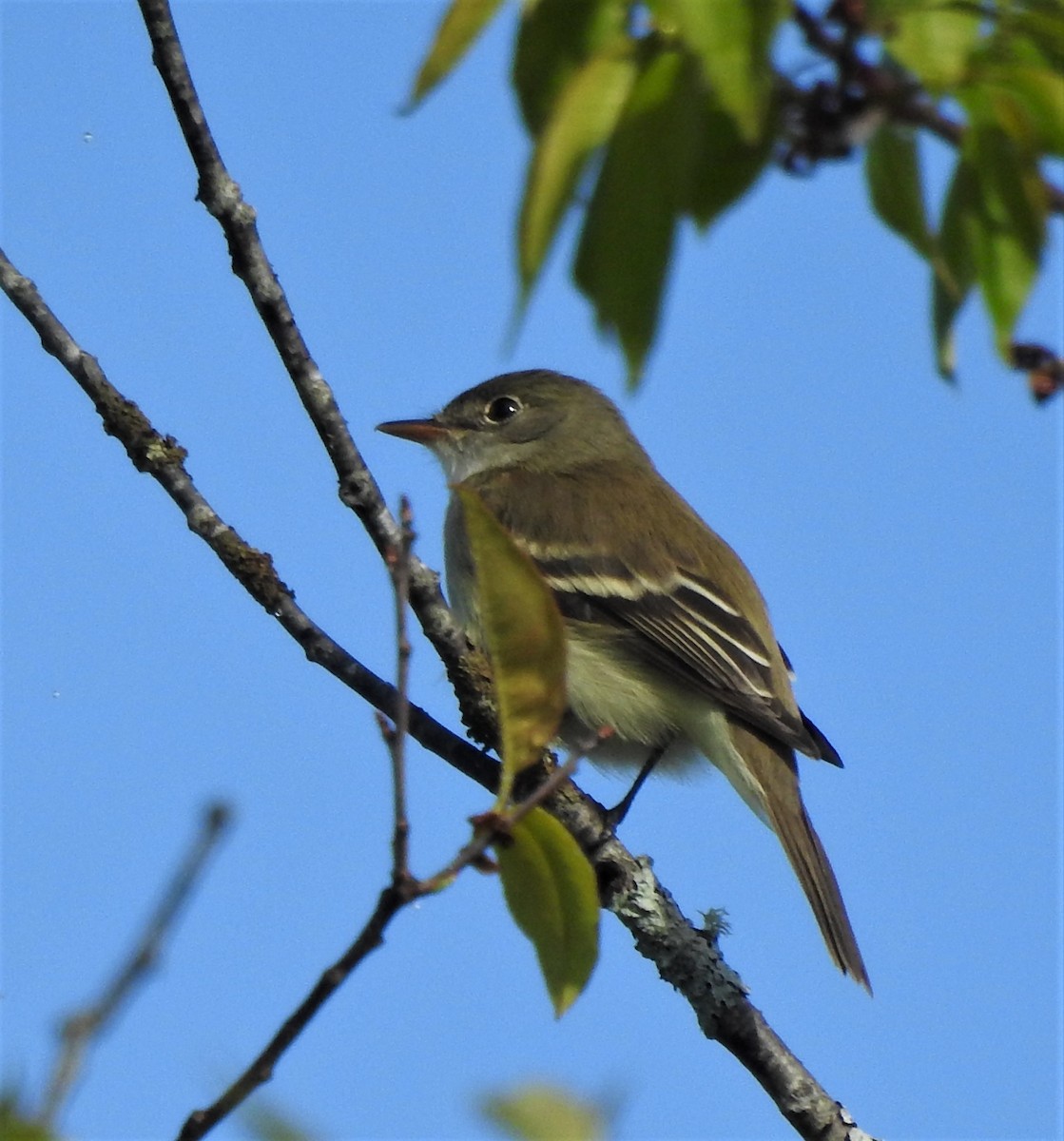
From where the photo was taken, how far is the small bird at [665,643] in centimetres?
604

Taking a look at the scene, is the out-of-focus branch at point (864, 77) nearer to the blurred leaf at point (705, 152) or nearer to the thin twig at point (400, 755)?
the blurred leaf at point (705, 152)

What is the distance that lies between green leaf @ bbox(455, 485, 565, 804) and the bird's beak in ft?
17.3

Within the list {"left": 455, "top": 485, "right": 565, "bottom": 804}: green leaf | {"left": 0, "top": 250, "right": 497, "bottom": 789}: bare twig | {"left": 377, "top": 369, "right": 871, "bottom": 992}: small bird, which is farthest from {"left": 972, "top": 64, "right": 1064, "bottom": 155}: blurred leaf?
{"left": 377, "top": 369, "right": 871, "bottom": 992}: small bird

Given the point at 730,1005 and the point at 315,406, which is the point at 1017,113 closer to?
the point at 315,406

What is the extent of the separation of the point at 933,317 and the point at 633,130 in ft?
1.79

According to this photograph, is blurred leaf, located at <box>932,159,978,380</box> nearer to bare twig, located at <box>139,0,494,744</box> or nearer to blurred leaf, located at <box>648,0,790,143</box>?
blurred leaf, located at <box>648,0,790,143</box>

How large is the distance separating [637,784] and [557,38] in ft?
14.2

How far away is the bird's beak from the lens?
7.88 meters

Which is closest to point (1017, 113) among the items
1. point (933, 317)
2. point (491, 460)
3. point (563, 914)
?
point (933, 317)

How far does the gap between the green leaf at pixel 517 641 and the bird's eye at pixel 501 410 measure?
5537mm

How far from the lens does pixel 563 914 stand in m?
2.71

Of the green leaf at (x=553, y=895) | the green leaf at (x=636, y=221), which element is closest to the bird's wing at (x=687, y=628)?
the green leaf at (x=553, y=895)

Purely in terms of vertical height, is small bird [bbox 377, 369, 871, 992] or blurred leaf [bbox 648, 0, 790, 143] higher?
small bird [bbox 377, 369, 871, 992]

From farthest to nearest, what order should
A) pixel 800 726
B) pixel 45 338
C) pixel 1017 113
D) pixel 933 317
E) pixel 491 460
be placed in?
pixel 491 460, pixel 800 726, pixel 45 338, pixel 933 317, pixel 1017 113
